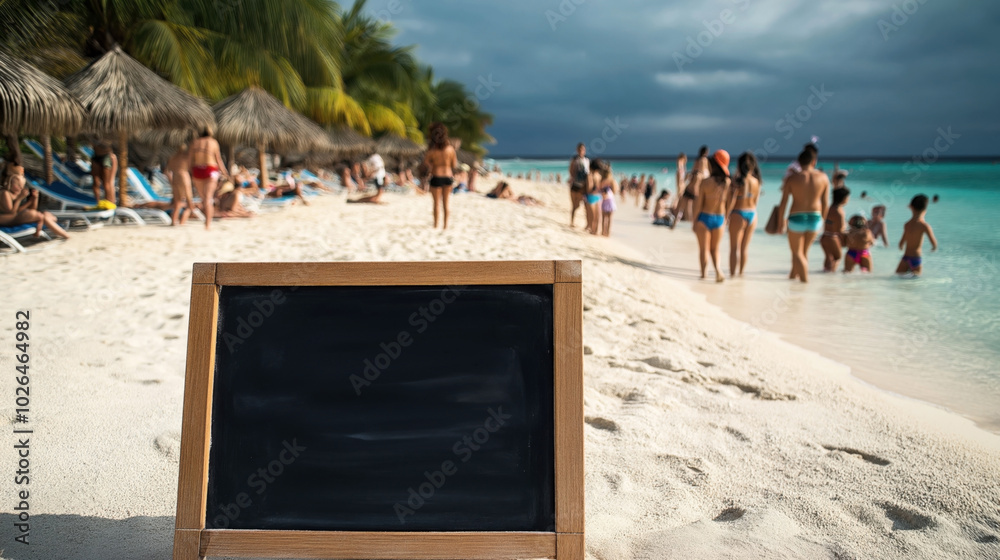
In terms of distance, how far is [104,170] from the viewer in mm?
9328

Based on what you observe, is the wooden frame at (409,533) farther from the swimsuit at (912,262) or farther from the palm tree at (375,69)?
the palm tree at (375,69)

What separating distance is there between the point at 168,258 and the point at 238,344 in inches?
213

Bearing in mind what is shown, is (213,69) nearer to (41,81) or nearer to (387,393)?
(41,81)

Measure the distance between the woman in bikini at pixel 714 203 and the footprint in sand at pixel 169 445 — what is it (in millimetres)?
5955

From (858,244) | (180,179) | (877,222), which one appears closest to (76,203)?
(180,179)

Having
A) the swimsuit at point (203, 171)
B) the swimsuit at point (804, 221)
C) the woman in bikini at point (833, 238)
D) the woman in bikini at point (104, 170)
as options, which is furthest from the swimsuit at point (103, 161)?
the woman in bikini at point (833, 238)

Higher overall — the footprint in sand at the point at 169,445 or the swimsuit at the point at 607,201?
the swimsuit at the point at 607,201

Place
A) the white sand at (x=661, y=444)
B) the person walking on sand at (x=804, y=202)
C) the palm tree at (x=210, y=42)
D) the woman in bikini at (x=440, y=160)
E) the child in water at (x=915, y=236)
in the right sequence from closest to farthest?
the white sand at (x=661, y=444) → the person walking on sand at (x=804, y=202) → the child in water at (x=915, y=236) → the woman in bikini at (x=440, y=160) → the palm tree at (x=210, y=42)

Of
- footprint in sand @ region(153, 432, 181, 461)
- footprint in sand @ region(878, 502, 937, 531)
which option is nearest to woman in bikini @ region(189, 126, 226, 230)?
footprint in sand @ region(153, 432, 181, 461)

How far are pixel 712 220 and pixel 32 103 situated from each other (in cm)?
788

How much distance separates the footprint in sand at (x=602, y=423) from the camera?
267 cm

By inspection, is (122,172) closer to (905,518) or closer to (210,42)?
(210,42)

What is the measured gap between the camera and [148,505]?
6.45 ft

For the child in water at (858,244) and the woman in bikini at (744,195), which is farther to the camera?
the child in water at (858,244)
